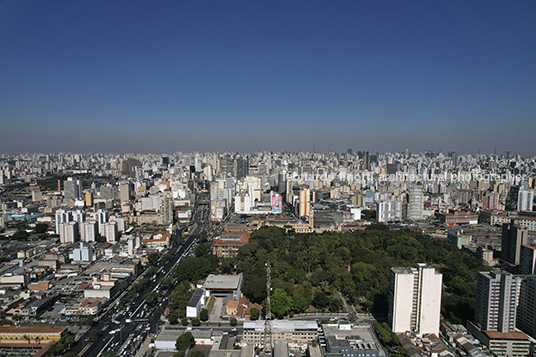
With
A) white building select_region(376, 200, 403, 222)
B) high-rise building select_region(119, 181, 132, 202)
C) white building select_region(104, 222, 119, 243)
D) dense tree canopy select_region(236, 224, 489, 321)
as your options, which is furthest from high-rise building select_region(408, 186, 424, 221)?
high-rise building select_region(119, 181, 132, 202)

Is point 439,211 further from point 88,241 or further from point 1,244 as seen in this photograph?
point 1,244

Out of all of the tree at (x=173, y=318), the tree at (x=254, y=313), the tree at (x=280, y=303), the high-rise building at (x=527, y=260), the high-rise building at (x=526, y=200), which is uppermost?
the high-rise building at (x=526, y=200)

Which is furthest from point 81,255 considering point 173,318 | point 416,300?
point 416,300

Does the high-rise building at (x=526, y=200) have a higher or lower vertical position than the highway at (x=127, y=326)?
higher

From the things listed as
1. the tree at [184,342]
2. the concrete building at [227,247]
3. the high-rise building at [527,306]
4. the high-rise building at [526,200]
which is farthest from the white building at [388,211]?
the tree at [184,342]

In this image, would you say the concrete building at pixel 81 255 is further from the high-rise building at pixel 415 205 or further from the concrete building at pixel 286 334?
the high-rise building at pixel 415 205

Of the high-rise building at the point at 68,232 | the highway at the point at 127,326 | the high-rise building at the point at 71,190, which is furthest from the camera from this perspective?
the high-rise building at the point at 71,190

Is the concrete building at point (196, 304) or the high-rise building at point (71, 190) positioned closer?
the concrete building at point (196, 304)
